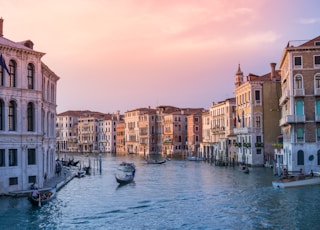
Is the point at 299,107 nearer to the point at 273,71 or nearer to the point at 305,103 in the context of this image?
the point at 305,103

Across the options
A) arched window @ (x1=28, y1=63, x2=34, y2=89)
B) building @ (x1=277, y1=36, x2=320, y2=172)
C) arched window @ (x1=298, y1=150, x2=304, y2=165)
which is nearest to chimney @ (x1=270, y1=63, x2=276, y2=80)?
building @ (x1=277, y1=36, x2=320, y2=172)

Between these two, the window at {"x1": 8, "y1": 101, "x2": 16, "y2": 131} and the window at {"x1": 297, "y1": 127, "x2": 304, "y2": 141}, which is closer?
the window at {"x1": 8, "y1": 101, "x2": 16, "y2": 131}

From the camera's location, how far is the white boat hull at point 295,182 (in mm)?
23406

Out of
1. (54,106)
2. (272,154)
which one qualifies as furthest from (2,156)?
(272,154)

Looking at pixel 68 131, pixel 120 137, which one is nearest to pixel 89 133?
pixel 68 131

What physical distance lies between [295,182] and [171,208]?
7978 millimetres

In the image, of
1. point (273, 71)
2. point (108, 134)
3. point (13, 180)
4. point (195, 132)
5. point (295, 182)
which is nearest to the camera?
point (13, 180)

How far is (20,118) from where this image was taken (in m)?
20.5

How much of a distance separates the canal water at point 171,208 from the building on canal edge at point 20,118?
4.72 feet

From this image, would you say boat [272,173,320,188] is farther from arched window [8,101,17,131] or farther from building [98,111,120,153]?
building [98,111,120,153]

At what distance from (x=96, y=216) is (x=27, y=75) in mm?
7556

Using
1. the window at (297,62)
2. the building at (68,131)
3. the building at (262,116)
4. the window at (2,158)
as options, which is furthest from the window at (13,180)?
the building at (68,131)

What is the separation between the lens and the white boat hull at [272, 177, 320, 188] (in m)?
23.4

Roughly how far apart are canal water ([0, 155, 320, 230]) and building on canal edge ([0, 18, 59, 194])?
4.72 ft
